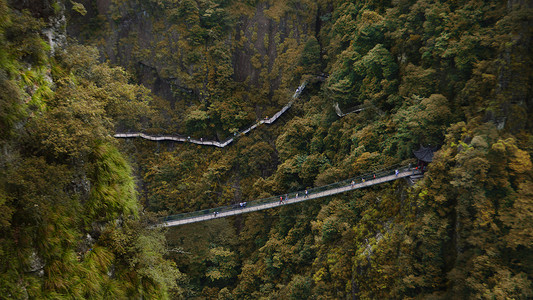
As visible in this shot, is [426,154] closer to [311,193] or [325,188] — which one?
[325,188]

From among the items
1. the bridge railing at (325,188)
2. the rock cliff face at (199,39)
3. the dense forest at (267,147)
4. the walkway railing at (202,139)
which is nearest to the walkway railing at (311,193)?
the bridge railing at (325,188)

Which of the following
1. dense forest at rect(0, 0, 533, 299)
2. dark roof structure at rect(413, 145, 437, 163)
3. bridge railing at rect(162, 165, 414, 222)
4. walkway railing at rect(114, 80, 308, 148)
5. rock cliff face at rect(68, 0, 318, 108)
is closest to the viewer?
dense forest at rect(0, 0, 533, 299)

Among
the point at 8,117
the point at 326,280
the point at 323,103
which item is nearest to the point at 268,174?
the point at 323,103

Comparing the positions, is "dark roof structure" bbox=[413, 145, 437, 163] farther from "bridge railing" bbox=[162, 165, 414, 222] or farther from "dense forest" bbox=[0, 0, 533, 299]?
A: "bridge railing" bbox=[162, 165, 414, 222]

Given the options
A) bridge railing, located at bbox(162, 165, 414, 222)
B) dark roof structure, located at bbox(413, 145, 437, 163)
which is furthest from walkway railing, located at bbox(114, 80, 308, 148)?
dark roof structure, located at bbox(413, 145, 437, 163)

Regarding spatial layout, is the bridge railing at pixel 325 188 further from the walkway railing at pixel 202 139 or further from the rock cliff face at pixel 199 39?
the rock cliff face at pixel 199 39

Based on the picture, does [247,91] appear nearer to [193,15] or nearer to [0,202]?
[193,15]
